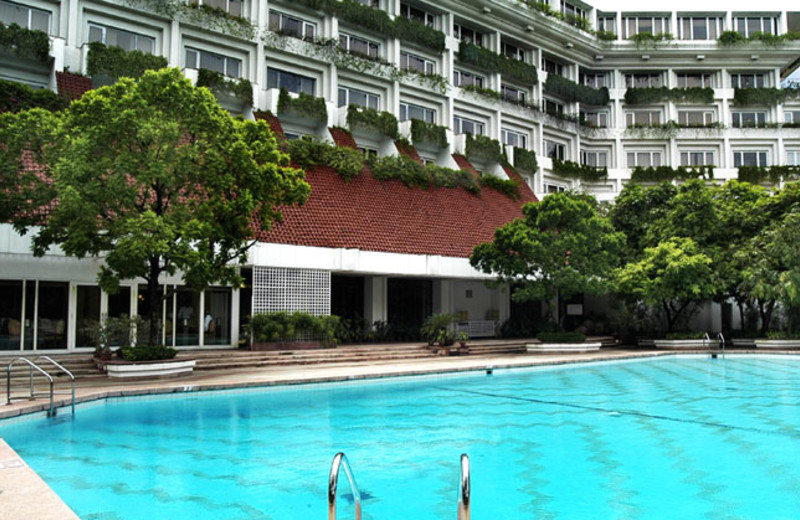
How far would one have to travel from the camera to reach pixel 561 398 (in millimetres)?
15812

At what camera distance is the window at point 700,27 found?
49094 millimetres

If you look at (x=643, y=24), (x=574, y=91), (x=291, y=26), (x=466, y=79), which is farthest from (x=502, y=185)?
(x=643, y=24)

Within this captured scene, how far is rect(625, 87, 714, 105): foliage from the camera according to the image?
47.3 meters

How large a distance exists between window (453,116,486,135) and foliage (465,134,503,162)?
3.69 feet

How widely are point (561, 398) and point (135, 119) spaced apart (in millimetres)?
12176

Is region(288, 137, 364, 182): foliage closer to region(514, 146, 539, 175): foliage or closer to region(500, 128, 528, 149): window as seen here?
region(514, 146, 539, 175): foliage

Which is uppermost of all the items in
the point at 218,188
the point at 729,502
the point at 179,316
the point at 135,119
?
the point at 135,119

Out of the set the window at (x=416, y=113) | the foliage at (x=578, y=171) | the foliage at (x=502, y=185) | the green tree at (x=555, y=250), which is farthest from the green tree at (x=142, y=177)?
the foliage at (x=578, y=171)

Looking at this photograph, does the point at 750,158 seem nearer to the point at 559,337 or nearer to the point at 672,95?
the point at 672,95

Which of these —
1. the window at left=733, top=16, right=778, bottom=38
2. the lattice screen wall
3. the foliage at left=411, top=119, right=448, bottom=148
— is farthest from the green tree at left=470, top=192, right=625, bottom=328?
the window at left=733, top=16, right=778, bottom=38

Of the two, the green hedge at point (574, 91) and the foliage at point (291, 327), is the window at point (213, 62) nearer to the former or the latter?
the foliage at point (291, 327)

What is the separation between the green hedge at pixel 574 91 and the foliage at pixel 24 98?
30619 millimetres

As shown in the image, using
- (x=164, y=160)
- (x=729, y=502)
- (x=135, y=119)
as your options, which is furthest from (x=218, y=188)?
(x=729, y=502)

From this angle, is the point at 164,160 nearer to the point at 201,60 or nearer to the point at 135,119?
the point at 135,119
